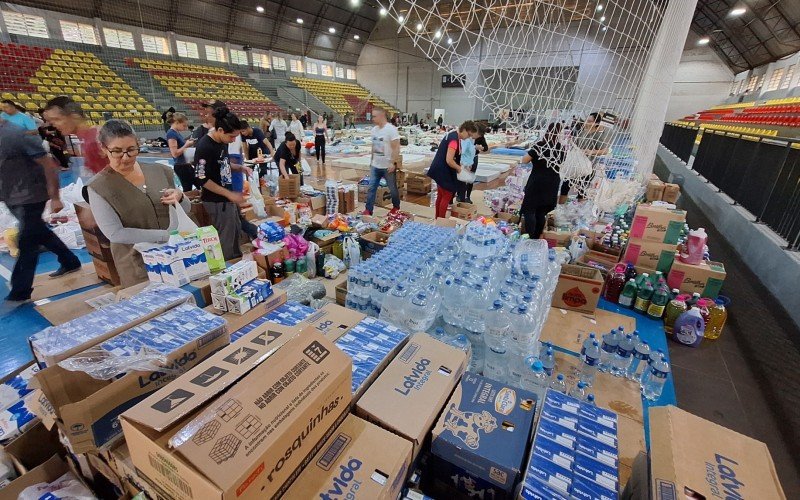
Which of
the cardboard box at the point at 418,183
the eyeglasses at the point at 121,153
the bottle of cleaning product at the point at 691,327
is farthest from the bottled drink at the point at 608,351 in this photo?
the cardboard box at the point at 418,183

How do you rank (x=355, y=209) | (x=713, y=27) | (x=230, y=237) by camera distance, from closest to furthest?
(x=230, y=237)
(x=355, y=209)
(x=713, y=27)

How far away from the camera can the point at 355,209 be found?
17.9ft

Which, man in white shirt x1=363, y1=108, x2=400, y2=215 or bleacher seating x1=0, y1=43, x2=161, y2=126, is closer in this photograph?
man in white shirt x1=363, y1=108, x2=400, y2=215

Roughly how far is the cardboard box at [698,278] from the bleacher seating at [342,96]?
1997cm

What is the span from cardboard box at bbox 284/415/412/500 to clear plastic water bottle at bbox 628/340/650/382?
1.93 metres

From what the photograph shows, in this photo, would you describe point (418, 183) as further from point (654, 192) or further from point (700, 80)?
point (700, 80)

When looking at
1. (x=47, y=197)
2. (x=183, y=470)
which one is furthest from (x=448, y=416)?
(x=47, y=197)

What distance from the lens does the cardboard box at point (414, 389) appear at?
51.2 inches

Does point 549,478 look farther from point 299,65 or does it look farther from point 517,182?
point 299,65

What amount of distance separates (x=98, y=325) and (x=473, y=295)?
1.92 metres

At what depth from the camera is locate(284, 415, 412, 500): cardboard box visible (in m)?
1.06

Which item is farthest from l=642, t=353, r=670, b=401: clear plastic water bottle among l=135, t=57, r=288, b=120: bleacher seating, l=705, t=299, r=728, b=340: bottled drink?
l=135, t=57, r=288, b=120: bleacher seating

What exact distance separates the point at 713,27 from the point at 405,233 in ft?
75.1

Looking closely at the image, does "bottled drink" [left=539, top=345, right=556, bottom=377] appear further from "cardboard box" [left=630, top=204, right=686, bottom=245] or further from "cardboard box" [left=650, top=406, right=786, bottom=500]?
"cardboard box" [left=630, top=204, right=686, bottom=245]
